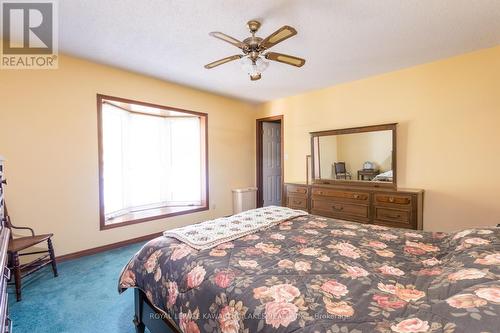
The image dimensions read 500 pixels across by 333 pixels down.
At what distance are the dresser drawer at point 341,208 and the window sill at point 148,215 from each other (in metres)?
1.94

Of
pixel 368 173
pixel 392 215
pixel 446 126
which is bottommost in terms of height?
pixel 392 215

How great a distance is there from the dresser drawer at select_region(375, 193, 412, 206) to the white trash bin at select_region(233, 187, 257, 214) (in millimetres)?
2367

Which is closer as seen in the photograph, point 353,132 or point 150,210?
point 353,132

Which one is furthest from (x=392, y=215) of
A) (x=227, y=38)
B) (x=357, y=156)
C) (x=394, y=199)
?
(x=227, y=38)

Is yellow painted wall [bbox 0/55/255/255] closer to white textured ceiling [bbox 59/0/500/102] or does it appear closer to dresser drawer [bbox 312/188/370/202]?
white textured ceiling [bbox 59/0/500/102]

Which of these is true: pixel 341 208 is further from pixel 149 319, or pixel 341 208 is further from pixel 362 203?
pixel 149 319

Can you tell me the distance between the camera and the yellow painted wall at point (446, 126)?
2.58 m

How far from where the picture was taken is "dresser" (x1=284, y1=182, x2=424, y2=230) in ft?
9.28

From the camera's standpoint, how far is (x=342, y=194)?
3.36 metres

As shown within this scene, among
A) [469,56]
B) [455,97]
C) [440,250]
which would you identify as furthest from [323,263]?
[469,56]

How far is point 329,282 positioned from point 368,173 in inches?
108
